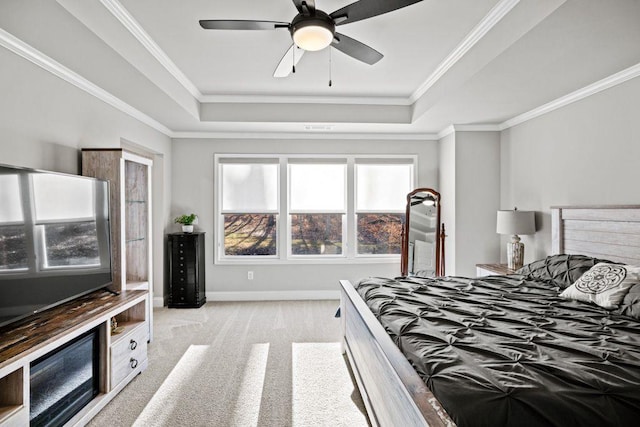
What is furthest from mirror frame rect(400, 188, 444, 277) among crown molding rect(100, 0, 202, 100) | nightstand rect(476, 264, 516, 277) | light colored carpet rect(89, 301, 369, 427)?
crown molding rect(100, 0, 202, 100)

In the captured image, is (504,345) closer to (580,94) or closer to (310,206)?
(580,94)

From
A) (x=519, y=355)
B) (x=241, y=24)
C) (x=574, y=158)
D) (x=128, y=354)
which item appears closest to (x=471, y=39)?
(x=574, y=158)

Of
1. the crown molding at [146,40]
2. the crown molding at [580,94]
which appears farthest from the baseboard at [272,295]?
the crown molding at [580,94]

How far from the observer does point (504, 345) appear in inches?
68.4

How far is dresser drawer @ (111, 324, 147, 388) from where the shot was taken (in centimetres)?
272

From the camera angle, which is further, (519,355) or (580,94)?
(580,94)

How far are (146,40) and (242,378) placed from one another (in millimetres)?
2786

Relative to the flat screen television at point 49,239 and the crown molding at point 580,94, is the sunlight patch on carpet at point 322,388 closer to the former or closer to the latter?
the flat screen television at point 49,239

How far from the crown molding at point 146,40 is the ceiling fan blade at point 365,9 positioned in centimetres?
151

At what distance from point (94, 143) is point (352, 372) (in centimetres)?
301

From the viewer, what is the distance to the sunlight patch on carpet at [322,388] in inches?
96.3

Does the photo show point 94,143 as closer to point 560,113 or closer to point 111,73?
point 111,73

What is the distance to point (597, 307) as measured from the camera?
2432 millimetres

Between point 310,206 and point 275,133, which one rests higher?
point 275,133
